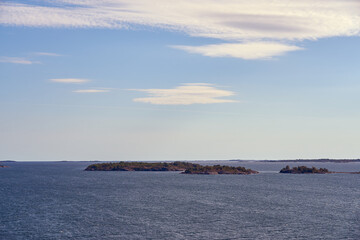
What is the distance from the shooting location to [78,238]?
5347cm

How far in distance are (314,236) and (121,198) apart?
2058 inches

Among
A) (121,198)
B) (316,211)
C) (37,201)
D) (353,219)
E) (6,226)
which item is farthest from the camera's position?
(121,198)

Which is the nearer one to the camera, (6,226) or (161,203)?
(6,226)

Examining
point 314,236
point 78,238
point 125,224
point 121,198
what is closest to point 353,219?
point 314,236

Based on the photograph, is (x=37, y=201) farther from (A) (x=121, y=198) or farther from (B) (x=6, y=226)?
(B) (x=6, y=226)

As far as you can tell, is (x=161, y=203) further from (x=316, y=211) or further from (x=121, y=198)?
(x=316, y=211)

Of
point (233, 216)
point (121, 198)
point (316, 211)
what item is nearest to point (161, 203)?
point (121, 198)

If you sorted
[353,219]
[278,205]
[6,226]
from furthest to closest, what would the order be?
[278,205], [353,219], [6,226]

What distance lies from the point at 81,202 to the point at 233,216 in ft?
113

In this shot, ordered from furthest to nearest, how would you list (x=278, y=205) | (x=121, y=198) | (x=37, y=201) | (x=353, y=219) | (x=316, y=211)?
(x=121, y=198) → (x=37, y=201) → (x=278, y=205) → (x=316, y=211) → (x=353, y=219)

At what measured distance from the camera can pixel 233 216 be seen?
69.9 meters

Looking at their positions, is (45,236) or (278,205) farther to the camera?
(278,205)

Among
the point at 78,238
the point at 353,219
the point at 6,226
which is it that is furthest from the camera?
the point at 353,219

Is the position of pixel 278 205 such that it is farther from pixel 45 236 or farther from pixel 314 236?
pixel 45 236
